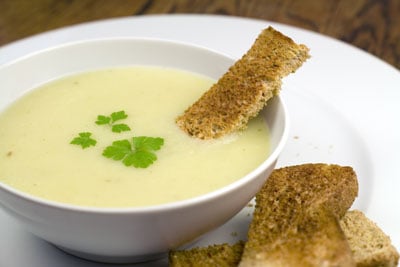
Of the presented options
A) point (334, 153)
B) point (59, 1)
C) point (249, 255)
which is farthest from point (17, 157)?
point (59, 1)

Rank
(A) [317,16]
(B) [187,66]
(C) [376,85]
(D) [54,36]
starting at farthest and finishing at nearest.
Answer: (A) [317,16], (D) [54,36], (C) [376,85], (B) [187,66]

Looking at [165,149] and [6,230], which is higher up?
[165,149]

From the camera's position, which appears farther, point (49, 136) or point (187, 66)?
point (187, 66)

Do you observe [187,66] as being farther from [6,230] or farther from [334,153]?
[6,230]

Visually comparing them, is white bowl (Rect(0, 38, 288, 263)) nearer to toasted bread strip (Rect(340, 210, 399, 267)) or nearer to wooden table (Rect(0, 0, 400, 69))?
toasted bread strip (Rect(340, 210, 399, 267))

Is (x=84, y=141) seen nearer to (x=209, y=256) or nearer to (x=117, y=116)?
(x=117, y=116)

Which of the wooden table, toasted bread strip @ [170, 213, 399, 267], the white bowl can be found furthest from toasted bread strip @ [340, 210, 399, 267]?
the wooden table
